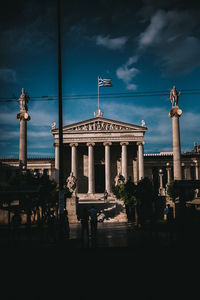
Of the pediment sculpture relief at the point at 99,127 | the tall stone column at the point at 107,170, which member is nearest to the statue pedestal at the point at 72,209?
the tall stone column at the point at 107,170

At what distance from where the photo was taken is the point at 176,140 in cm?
3647

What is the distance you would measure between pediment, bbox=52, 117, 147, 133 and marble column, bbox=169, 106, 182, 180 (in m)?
22.5

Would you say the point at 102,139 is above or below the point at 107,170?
above

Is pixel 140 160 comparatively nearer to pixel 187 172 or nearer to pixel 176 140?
pixel 187 172

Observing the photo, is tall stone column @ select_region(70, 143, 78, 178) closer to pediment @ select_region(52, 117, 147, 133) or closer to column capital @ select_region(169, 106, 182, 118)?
pediment @ select_region(52, 117, 147, 133)

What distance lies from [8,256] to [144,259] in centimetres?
522

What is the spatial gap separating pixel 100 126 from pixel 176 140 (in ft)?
82.7

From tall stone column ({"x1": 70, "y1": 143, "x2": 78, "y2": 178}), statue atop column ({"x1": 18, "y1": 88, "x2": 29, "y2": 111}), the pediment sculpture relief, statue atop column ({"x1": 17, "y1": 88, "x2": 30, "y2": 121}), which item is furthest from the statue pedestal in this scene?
the pediment sculpture relief

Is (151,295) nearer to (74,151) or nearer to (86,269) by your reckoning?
(86,269)

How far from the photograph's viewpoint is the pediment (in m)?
59.0

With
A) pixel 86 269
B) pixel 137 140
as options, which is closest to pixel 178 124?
pixel 137 140

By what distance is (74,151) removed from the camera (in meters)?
58.6

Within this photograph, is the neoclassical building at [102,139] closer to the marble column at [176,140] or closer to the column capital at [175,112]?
the marble column at [176,140]

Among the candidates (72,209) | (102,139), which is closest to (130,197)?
(72,209)
